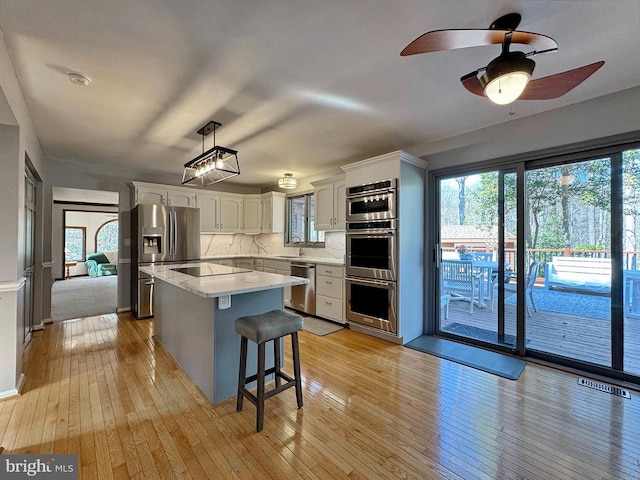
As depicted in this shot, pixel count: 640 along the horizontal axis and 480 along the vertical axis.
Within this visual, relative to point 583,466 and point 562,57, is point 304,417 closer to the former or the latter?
point 583,466

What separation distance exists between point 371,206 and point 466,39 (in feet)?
7.88

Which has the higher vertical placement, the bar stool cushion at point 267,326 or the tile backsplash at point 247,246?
the tile backsplash at point 247,246

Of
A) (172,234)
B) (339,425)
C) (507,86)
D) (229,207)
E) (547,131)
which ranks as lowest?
(339,425)

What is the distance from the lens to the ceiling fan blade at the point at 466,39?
51.1 inches

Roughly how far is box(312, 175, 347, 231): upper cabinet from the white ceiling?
1.04 meters

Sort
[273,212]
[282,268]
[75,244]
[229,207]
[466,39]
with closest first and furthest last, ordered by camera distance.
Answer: [466,39], [282,268], [273,212], [229,207], [75,244]

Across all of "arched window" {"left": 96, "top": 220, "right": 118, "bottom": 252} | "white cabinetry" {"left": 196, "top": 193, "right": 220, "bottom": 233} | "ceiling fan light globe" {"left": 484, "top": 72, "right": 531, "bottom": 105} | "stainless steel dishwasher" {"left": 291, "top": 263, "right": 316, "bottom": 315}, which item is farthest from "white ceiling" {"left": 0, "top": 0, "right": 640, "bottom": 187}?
"arched window" {"left": 96, "top": 220, "right": 118, "bottom": 252}

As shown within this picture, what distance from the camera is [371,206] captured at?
370cm

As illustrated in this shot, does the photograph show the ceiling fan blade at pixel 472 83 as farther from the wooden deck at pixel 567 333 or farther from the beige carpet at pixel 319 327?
the beige carpet at pixel 319 327

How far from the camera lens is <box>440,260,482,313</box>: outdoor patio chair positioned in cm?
352

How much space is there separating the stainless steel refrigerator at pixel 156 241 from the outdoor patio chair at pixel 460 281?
4.04m

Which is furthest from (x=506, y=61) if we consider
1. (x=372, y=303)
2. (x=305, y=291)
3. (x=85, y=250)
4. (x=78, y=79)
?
(x=85, y=250)
